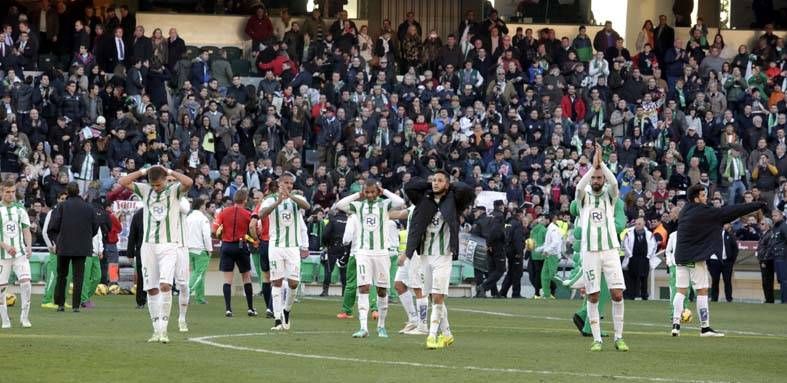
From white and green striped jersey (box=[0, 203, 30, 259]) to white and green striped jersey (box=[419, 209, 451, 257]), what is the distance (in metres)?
6.41

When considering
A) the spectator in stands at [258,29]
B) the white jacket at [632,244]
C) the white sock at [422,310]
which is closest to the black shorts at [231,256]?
the white sock at [422,310]

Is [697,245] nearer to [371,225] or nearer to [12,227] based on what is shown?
[371,225]

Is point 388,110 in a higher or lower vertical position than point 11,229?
higher

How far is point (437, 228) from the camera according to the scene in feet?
62.6

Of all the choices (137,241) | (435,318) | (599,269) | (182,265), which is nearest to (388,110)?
(137,241)

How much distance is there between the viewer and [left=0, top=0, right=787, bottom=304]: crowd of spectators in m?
37.2

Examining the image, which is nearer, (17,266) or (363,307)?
(363,307)

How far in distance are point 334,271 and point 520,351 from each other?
56.4 feet

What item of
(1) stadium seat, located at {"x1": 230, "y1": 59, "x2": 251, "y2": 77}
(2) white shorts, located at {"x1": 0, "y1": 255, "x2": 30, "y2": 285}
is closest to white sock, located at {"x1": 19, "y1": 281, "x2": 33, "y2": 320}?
(2) white shorts, located at {"x1": 0, "y1": 255, "x2": 30, "y2": 285}

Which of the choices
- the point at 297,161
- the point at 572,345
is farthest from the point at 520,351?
the point at 297,161

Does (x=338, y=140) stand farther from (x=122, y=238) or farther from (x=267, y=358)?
(x=267, y=358)

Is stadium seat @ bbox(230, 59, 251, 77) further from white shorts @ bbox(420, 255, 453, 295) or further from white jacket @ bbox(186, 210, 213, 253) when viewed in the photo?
white shorts @ bbox(420, 255, 453, 295)

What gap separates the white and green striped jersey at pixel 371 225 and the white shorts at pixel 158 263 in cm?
308

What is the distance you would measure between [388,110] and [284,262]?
17.7m
